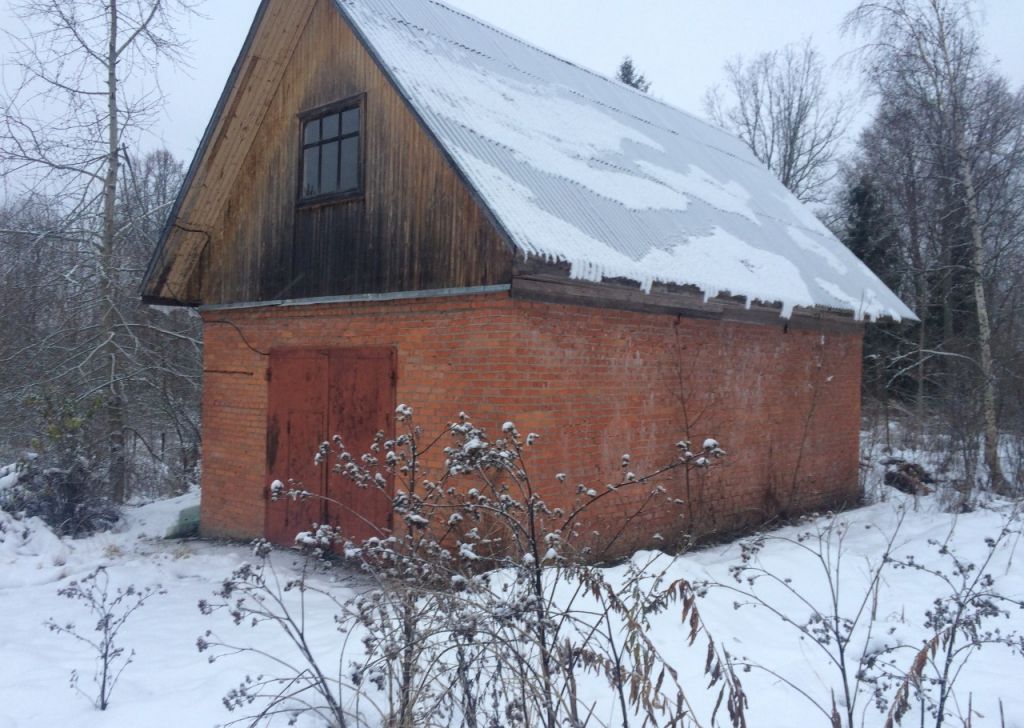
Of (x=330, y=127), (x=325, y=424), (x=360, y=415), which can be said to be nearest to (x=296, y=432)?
(x=325, y=424)

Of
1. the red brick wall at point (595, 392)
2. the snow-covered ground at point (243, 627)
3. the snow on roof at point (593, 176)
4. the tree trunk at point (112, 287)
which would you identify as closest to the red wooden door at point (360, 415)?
the red brick wall at point (595, 392)

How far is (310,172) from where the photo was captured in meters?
8.42

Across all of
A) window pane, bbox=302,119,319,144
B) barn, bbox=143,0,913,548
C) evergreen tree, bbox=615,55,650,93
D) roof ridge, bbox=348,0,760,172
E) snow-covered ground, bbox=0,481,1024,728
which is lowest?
snow-covered ground, bbox=0,481,1024,728

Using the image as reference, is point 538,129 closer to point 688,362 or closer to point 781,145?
point 688,362

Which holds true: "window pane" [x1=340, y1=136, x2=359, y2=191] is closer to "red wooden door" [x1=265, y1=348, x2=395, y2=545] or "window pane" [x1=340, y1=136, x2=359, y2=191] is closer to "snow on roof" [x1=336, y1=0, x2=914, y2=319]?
"snow on roof" [x1=336, y1=0, x2=914, y2=319]

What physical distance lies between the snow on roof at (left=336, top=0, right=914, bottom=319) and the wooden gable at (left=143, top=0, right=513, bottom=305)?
1.10 ft

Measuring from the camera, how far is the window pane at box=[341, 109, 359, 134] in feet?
25.9

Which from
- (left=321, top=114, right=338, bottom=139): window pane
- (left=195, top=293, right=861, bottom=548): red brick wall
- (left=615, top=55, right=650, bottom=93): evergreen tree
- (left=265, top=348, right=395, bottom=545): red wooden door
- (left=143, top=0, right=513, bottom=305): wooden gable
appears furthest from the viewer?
(left=615, top=55, right=650, bottom=93): evergreen tree

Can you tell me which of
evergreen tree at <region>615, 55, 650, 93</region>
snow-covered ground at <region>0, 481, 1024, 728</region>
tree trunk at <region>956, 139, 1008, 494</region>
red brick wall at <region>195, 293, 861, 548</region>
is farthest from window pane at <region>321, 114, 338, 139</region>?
evergreen tree at <region>615, 55, 650, 93</region>

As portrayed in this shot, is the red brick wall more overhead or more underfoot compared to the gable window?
more underfoot

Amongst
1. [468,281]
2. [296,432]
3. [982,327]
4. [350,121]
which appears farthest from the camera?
[982,327]

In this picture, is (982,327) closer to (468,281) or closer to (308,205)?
(468,281)

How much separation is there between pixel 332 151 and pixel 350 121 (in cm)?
39

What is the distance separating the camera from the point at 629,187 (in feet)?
28.2
